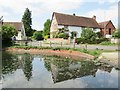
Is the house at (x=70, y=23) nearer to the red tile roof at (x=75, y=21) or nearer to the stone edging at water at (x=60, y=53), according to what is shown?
the red tile roof at (x=75, y=21)

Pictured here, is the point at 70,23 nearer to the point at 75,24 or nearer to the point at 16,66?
the point at 75,24

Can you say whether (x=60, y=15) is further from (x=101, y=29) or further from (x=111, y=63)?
(x=111, y=63)

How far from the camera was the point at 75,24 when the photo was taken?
188 ft

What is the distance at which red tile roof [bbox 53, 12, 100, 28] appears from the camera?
2204 inches

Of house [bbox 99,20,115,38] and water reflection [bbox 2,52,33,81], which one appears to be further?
house [bbox 99,20,115,38]

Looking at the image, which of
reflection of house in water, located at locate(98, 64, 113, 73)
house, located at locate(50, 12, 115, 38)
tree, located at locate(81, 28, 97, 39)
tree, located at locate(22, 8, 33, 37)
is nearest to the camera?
reflection of house in water, located at locate(98, 64, 113, 73)

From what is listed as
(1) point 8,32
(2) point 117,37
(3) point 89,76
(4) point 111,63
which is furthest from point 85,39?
(3) point 89,76

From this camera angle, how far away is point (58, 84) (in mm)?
11547

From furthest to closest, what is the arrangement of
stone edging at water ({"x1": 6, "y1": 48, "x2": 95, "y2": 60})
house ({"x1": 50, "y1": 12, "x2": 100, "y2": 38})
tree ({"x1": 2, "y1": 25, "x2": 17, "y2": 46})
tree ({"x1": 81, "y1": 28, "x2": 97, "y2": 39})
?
house ({"x1": 50, "y1": 12, "x2": 100, "y2": 38})
tree ({"x1": 81, "y1": 28, "x2": 97, "y2": 39})
tree ({"x1": 2, "y1": 25, "x2": 17, "y2": 46})
stone edging at water ({"x1": 6, "y1": 48, "x2": 95, "y2": 60})

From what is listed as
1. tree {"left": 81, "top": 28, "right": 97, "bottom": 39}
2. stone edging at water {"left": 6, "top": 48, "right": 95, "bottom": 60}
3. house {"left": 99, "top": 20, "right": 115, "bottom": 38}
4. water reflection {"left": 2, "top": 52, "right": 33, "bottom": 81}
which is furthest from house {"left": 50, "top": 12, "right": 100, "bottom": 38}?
water reflection {"left": 2, "top": 52, "right": 33, "bottom": 81}

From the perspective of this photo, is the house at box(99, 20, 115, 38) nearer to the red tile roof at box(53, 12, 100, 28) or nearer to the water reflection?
the red tile roof at box(53, 12, 100, 28)

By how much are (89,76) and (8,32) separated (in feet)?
89.5

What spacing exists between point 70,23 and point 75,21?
8.77ft

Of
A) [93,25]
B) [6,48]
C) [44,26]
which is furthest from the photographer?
[44,26]
